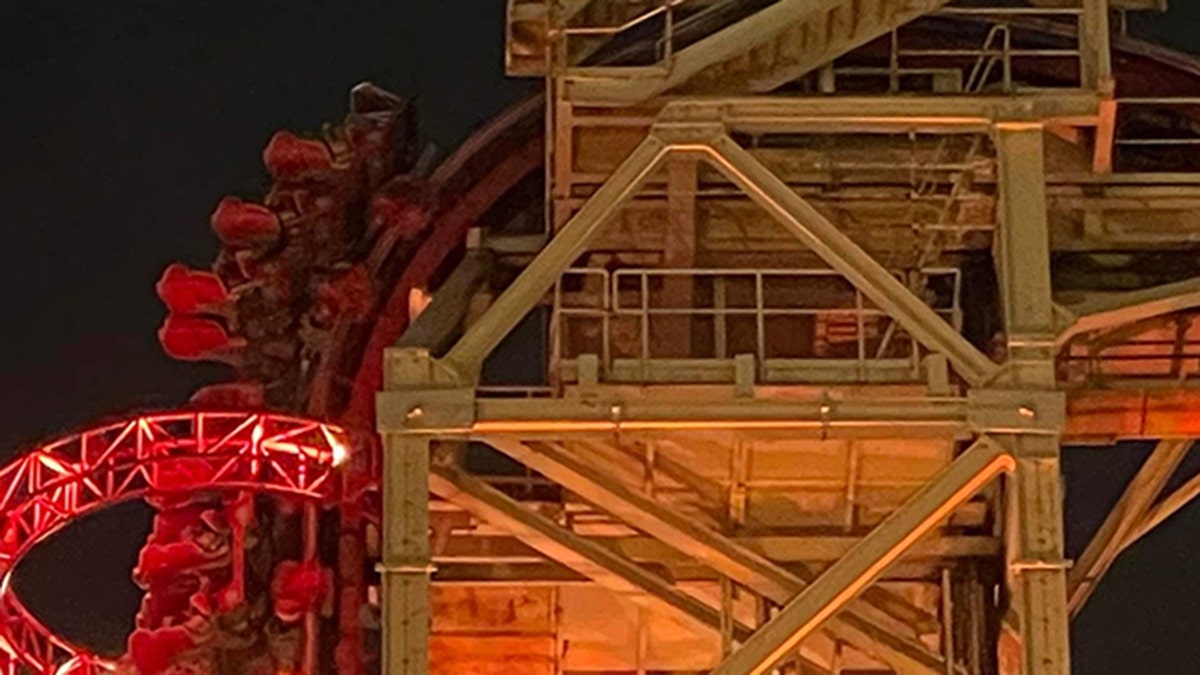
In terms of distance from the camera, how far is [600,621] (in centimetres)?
2794

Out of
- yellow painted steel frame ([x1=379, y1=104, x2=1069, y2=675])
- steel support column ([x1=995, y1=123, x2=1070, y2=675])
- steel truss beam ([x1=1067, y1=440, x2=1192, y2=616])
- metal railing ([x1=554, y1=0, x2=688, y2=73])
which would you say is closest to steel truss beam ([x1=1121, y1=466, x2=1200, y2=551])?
steel truss beam ([x1=1067, y1=440, x2=1192, y2=616])

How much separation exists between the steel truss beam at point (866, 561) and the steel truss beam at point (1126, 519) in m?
7.50

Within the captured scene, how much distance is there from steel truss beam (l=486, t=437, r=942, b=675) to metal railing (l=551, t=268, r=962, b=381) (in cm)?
105

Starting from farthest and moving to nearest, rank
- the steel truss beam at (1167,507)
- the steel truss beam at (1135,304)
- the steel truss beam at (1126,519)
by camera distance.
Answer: the steel truss beam at (1167,507), the steel truss beam at (1126,519), the steel truss beam at (1135,304)

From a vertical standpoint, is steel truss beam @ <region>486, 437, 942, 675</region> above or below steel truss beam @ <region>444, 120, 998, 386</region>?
below

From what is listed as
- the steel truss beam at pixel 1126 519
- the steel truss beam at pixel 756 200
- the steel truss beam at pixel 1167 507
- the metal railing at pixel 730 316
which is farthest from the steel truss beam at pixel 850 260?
the steel truss beam at pixel 1167 507

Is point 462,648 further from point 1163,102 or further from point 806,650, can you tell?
point 1163,102

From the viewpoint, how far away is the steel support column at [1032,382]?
21750mm

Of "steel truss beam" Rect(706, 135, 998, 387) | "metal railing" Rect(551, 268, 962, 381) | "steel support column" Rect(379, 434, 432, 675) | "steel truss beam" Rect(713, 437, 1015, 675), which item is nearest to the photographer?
"steel support column" Rect(379, 434, 432, 675)

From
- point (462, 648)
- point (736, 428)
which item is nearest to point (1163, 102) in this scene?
point (736, 428)

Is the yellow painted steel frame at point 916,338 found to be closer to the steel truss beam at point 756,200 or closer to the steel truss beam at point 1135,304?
the steel truss beam at point 756,200

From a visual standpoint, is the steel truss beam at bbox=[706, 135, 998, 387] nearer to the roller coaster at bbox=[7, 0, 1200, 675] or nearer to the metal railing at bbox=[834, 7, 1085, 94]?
the roller coaster at bbox=[7, 0, 1200, 675]

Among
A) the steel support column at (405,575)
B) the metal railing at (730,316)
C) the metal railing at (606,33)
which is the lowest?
the steel support column at (405,575)

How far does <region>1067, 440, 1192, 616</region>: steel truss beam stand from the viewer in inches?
1173
